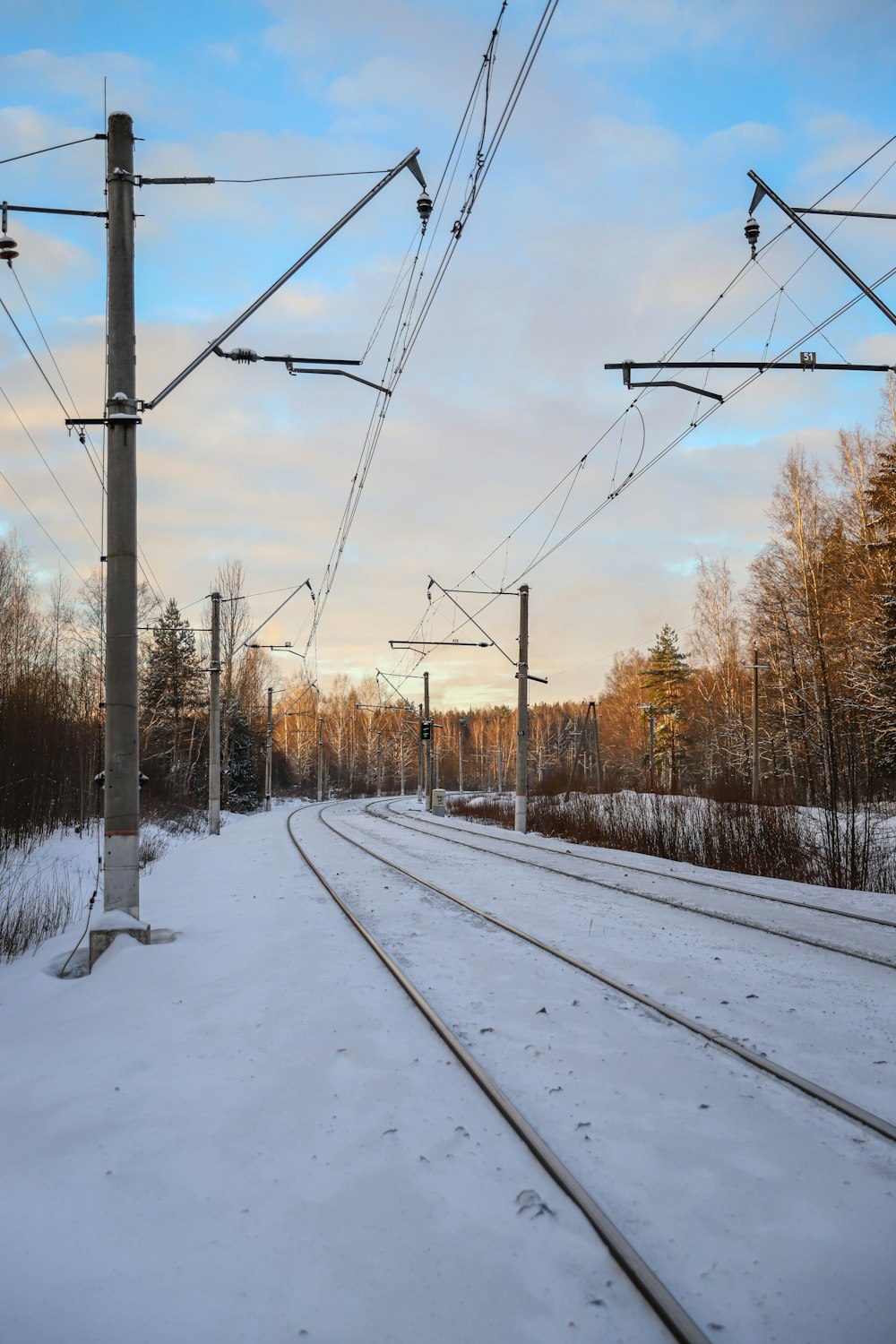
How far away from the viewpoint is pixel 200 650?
181 ft

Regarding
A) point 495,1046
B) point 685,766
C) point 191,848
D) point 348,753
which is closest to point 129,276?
point 495,1046

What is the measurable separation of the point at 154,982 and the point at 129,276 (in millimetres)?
6535

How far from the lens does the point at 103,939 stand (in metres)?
7.54

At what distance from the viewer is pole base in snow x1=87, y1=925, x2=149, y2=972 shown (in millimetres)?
7449

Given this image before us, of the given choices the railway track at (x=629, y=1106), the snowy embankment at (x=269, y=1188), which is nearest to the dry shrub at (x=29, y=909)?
the snowy embankment at (x=269, y=1188)

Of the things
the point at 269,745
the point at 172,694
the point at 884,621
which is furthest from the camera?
the point at 172,694

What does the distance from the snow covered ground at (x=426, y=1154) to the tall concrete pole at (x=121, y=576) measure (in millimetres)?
1022

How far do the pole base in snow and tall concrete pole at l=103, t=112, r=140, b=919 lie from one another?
25 cm

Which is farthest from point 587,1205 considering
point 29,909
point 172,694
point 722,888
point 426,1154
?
point 172,694

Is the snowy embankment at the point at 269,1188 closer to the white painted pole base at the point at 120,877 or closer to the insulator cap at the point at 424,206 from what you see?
the white painted pole base at the point at 120,877

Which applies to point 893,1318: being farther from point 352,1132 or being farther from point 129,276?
point 129,276

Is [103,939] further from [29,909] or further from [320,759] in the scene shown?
[320,759]

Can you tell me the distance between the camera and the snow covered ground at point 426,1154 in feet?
9.10

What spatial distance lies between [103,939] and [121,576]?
3.32 m
